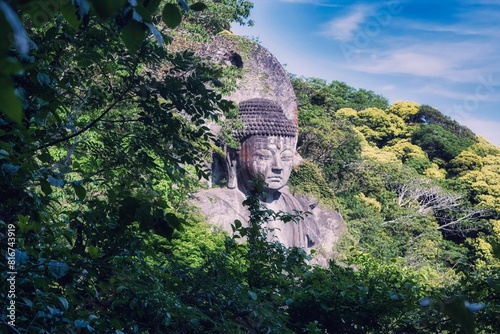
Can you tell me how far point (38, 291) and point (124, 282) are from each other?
1.49 ft

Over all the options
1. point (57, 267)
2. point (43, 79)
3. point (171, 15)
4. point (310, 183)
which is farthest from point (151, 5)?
point (310, 183)

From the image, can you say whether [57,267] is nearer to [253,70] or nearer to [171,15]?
[171,15]

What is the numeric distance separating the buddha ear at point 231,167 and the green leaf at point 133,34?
10.1m

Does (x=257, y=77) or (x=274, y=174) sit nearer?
(x=274, y=174)

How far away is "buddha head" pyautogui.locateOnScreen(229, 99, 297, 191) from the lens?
36.2ft

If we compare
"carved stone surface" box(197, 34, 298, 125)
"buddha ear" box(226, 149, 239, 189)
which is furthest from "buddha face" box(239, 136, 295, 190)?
"carved stone surface" box(197, 34, 298, 125)

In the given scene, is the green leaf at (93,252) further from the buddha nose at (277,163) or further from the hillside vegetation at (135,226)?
the buddha nose at (277,163)

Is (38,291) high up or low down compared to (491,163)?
down

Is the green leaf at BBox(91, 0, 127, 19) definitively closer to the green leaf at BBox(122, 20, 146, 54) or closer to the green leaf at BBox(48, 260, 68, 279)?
the green leaf at BBox(122, 20, 146, 54)

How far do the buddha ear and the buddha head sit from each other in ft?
0.27

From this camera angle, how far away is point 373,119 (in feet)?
91.5

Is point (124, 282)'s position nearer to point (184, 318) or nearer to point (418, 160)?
point (184, 318)

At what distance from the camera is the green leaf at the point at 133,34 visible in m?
1.07

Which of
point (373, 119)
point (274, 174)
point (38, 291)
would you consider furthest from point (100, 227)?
point (373, 119)
